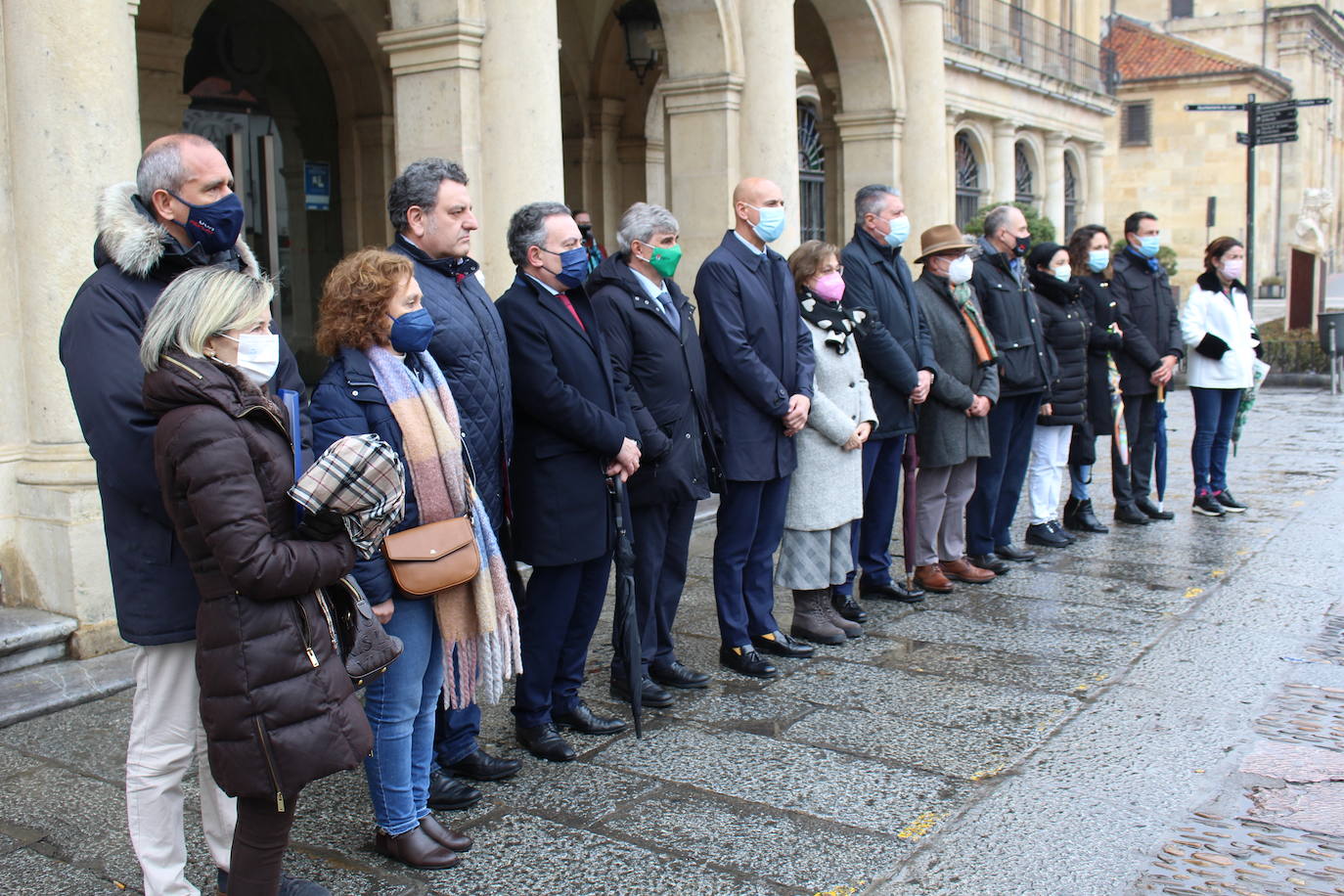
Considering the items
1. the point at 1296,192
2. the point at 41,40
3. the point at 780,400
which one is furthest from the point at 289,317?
the point at 1296,192

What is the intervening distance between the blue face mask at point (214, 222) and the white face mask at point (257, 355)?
487mm

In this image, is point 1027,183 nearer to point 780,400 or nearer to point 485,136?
point 485,136

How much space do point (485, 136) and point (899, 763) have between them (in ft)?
15.4

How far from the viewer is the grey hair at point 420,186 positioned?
4016 mm

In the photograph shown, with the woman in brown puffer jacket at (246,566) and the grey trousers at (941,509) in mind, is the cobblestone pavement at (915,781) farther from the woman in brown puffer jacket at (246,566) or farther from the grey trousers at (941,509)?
the woman in brown puffer jacket at (246,566)

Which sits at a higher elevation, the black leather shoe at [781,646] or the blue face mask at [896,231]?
the blue face mask at [896,231]

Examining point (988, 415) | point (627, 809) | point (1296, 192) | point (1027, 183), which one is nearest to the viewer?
point (627, 809)

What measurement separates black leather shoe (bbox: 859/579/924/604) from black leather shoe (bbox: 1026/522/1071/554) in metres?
1.53

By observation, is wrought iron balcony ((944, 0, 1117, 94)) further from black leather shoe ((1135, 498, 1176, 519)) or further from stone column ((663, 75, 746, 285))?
black leather shoe ((1135, 498, 1176, 519))

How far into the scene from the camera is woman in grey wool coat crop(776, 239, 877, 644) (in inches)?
226

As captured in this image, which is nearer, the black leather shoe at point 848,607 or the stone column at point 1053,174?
the black leather shoe at point 848,607

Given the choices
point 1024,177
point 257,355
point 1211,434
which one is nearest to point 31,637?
point 257,355

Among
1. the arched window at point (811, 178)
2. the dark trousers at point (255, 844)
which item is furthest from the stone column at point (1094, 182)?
the dark trousers at point (255, 844)

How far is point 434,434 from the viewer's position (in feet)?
11.7
